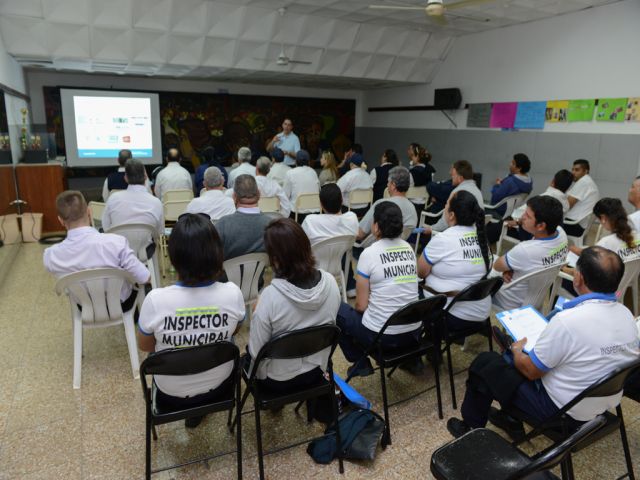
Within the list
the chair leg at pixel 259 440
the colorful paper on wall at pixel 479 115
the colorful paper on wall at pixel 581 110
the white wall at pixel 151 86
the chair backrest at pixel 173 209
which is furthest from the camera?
the colorful paper on wall at pixel 479 115

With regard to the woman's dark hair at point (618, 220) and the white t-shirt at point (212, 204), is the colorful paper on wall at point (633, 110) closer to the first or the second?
the woman's dark hair at point (618, 220)

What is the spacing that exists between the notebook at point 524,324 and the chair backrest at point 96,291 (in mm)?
2150

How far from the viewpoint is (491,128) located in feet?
28.8

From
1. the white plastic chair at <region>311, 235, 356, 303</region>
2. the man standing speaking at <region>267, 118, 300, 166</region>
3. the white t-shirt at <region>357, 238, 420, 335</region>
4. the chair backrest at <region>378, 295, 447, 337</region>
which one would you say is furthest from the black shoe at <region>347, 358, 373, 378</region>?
the man standing speaking at <region>267, 118, 300, 166</region>

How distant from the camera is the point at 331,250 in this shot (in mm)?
3451

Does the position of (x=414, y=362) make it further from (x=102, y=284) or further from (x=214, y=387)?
(x=102, y=284)

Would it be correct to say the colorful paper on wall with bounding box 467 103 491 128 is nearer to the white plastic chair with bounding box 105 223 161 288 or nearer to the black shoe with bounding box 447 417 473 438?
the white plastic chair with bounding box 105 223 161 288

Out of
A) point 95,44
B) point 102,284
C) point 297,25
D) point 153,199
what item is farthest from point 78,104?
point 102,284

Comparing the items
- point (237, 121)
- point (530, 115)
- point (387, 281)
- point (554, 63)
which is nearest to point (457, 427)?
point (387, 281)

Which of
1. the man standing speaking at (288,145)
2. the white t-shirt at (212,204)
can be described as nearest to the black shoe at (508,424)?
the white t-shirt at (212,204)

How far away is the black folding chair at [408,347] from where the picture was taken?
2.16 metres

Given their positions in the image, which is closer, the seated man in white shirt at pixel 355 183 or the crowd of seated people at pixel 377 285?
Result: the crowd of seated people at pixel 377 285

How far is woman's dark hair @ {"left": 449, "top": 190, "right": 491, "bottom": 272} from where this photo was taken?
8.50 feet

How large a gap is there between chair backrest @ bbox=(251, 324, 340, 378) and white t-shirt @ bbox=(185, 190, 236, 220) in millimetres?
2307
